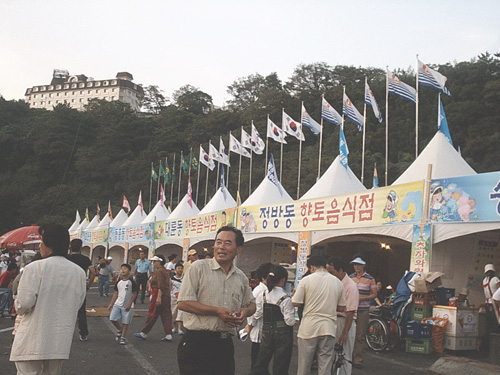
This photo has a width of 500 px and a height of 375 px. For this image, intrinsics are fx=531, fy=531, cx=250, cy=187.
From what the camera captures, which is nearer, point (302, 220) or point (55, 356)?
point (55, 356)

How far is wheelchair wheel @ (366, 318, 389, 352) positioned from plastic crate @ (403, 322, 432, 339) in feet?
1.64

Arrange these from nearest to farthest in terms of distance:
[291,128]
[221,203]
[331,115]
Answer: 1. [331,115]
2. [291,128]
3. [221,203]

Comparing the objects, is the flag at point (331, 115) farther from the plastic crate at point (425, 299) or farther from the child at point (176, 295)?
the plastic crate at point (425, 299)

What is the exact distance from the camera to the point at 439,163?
540 inches

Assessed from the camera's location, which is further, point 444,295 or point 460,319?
point 444,295

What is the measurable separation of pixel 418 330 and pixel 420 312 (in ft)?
1.78

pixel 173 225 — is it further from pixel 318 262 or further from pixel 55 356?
pixel 55 356

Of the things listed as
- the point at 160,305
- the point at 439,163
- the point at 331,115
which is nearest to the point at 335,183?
the point at 439,163

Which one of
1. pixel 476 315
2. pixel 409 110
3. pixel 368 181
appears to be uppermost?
pixel 409 110

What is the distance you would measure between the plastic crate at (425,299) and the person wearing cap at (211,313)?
7.05 m

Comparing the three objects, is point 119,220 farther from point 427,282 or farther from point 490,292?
point 490,292

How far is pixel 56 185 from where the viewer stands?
6719 cm

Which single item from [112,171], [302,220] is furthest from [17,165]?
[302,220]

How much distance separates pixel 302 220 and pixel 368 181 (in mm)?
27135
